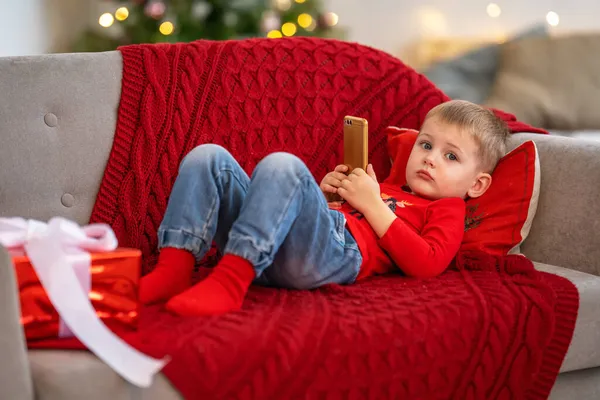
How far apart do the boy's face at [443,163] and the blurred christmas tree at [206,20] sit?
205 centimetres

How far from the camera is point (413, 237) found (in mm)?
1640

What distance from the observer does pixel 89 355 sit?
126cm

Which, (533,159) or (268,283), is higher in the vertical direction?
(533,159)

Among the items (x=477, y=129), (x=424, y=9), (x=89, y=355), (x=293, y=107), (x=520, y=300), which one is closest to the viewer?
(x=89, y=355)

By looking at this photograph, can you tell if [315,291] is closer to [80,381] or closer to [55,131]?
[80,381]

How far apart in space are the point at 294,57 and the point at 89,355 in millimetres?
1042

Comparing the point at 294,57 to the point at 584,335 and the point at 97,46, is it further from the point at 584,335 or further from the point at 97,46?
the point at 97,46

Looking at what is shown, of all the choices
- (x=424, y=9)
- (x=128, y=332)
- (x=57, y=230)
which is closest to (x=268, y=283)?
(x=128, y=332)

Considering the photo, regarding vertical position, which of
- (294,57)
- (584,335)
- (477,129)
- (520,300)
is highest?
(294,57)

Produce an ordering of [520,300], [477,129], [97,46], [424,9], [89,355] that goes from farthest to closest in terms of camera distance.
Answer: [424,9], [97,46], [477,129], [520,300], [89,355]

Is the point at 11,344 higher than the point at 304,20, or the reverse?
the point at 304,20

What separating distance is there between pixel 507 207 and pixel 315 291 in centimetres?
56

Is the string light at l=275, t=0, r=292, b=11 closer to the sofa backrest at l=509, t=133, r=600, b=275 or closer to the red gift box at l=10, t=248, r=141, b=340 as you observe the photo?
the sofa backrest at l=509, t=133, r=600, b=275

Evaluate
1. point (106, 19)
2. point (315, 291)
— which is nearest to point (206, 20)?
point (106, 19)
